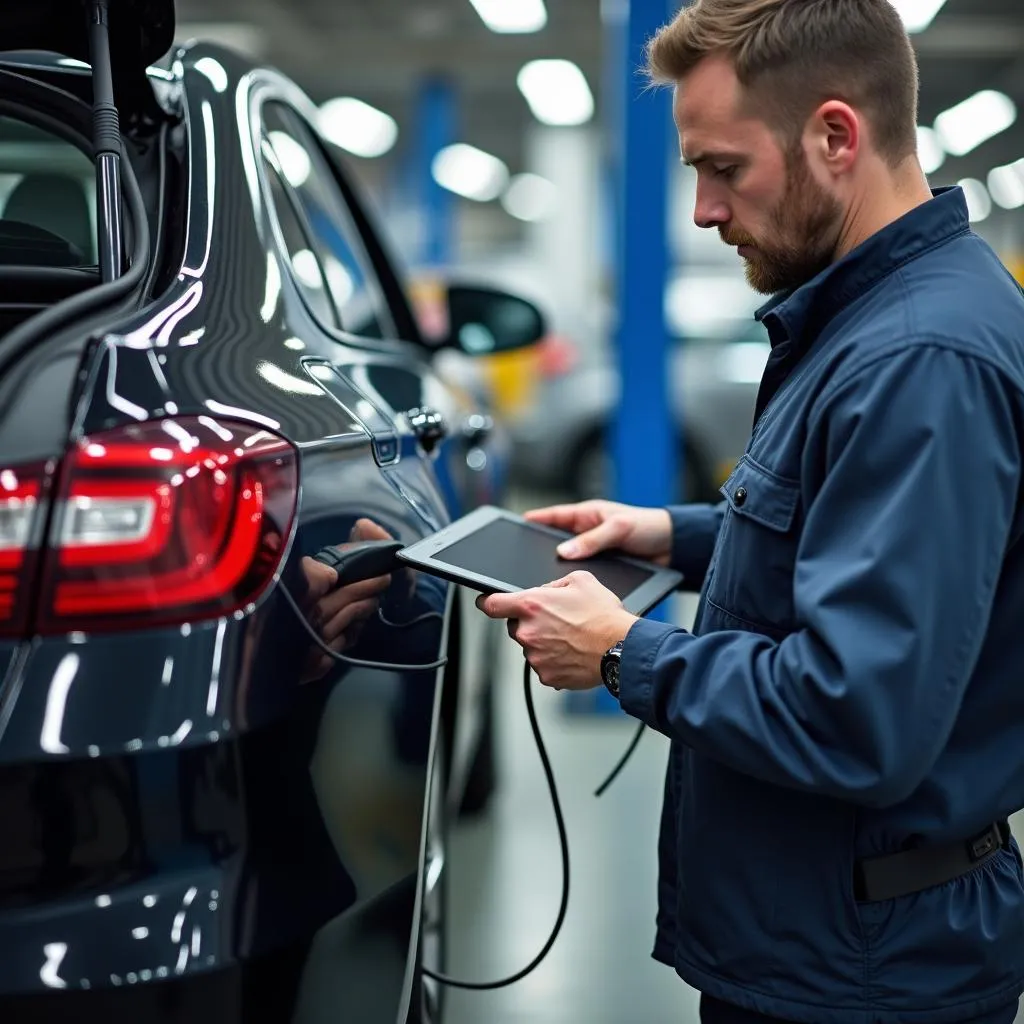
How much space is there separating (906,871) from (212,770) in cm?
69

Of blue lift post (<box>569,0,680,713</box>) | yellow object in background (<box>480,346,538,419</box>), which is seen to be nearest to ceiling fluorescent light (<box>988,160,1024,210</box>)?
yellow object in background (<box>480,346,538,419</box>)

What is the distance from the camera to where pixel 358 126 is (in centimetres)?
1916

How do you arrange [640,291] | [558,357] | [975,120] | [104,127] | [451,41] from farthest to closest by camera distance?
1. [975,120]
2. [451,41]
3. [558,357]
4. [640,291]
5. [104,127]

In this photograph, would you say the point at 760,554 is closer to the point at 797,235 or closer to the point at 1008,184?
the point at 797,235

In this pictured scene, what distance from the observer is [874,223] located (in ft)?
4.14

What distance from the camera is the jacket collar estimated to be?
1227 mm

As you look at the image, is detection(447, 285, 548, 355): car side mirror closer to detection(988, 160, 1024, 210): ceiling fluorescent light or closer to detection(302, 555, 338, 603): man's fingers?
detection(302, 555, 338, 603): man's fingers

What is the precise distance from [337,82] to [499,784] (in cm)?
1584

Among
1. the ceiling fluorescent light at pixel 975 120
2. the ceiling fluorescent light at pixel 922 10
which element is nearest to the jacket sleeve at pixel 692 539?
the ceiling fluorescent light at pixel 922 10

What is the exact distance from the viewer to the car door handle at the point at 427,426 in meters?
1.70

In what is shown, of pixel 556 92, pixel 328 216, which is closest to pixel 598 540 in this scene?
pixel 328 216

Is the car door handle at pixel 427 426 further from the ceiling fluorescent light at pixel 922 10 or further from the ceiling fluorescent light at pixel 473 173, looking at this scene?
the ceiling fluorescent light at pixel 473 173

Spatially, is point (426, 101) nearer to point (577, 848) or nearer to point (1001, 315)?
point (577, 848)

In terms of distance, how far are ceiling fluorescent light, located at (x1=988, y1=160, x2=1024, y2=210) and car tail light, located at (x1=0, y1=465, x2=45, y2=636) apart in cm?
2180
